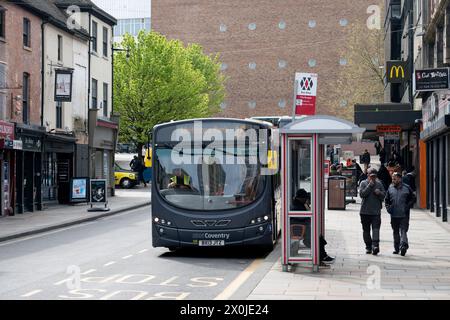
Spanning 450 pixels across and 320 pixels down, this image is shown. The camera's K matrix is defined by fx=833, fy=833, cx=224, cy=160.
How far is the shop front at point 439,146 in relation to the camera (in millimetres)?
24558

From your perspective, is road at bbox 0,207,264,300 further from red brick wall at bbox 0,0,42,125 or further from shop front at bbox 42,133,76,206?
shop front at bbox 42,133,76,206

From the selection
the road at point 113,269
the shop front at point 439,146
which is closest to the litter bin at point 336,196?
the shop front at point 439,146

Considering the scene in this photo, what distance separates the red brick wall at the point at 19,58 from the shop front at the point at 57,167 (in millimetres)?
1526

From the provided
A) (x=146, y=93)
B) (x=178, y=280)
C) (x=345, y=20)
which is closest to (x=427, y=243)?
(x=178, y=280)

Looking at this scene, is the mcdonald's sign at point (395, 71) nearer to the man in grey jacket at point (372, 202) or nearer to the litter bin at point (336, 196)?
the litter bin at point (336, 196)

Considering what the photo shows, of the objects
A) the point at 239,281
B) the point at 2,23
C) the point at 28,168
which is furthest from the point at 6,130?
the point at 239,281

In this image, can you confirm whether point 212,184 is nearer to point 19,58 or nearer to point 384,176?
point 384,176

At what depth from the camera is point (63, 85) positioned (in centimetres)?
3581

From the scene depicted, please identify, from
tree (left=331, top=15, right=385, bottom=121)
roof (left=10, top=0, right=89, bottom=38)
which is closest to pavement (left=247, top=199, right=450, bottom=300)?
roof (left=10, top=0, right=89, bottom=38)

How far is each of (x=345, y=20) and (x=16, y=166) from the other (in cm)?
6037

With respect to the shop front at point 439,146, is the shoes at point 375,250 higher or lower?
lower

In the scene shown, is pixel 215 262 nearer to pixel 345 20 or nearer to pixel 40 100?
pixel 40 100

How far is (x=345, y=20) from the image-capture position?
285ft

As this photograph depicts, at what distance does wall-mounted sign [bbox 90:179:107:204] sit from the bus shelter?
1889 centimetres
